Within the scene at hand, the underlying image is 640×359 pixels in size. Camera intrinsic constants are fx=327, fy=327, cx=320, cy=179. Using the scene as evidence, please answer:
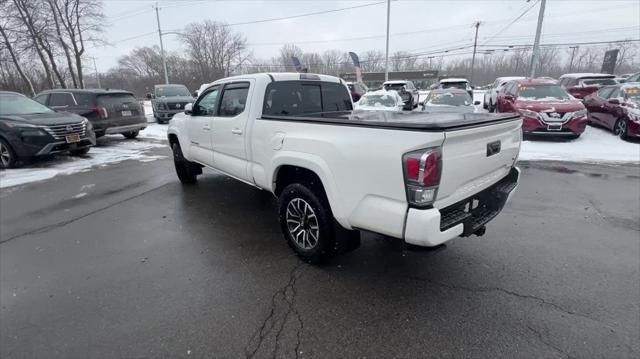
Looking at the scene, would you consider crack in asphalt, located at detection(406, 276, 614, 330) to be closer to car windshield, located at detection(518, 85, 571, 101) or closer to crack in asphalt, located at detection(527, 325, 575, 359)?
crack in asphalt, located at detection(527, 325, 575, 359)

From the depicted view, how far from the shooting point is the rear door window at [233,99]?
4215 millimetres

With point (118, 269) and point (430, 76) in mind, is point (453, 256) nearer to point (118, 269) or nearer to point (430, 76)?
point (118, 269)

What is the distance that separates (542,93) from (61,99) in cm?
1566

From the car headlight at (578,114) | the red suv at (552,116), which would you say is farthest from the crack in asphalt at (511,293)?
the car headlight at (578,114)

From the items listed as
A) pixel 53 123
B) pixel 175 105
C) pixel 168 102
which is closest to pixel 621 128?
pixel 53 123

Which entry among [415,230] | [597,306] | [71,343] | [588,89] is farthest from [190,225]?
[588,89]

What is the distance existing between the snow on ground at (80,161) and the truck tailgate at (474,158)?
27.9ft

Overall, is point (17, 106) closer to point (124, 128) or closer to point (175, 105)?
point (124, 128)

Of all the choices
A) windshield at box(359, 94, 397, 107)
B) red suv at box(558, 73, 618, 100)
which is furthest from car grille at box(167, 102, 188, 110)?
red suv at box(558, 73, 618, 100)

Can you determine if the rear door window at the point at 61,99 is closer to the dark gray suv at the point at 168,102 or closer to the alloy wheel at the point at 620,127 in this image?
the dark gray suv at the point at 168,102

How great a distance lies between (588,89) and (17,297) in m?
19.2

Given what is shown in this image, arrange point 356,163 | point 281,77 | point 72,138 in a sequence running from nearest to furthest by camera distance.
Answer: point 356,163
point 281,77
point 72,138

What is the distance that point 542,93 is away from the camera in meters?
10.3

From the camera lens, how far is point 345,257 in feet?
11.7
